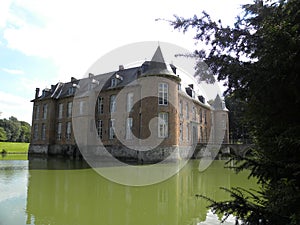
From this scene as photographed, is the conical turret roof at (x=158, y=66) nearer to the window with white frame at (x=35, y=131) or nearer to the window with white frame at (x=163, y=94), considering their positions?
the window with white frame at (x=163, y=94)

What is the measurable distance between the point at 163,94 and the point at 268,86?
66.0 ft

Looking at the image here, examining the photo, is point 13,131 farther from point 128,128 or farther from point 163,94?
point 163,94

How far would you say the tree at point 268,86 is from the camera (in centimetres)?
211

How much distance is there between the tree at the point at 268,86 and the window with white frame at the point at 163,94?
19121 millimetres

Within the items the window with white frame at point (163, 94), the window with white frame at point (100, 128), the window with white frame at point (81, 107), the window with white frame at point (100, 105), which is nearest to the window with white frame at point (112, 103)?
the window with white frame at point (100, 105)

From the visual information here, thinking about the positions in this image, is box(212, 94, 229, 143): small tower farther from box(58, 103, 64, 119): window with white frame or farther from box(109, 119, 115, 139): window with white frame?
box(58, 103, 64, 119): window with white frame

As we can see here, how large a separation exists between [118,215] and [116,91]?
20.7 m

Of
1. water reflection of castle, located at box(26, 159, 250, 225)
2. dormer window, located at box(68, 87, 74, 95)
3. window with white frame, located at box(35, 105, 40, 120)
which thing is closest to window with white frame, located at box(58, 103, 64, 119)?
dormer window, located at box(68, 87, 74, 95)

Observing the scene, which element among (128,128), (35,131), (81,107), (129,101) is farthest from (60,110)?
(128,128)

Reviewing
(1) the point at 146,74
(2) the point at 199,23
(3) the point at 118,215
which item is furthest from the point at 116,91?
(2) the point at 199,23

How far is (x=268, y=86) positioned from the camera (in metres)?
2.29

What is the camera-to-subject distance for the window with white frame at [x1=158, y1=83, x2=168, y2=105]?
72.9ft

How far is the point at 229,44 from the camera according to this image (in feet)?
9.45

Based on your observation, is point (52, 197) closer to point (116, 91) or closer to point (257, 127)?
point (257, 127)
